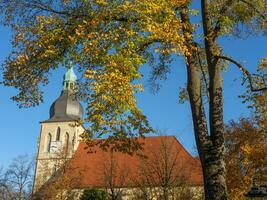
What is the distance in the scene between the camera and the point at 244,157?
24891 mm

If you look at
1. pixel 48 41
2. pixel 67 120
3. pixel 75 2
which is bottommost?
pixel 48 41

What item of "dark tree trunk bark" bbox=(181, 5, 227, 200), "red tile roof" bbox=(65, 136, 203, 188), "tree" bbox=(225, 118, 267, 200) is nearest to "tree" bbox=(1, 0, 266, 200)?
"dark tree trunk bark" bbox=(181, 5, 227, 200)

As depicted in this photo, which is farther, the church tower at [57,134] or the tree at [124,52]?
A: the church tower at [57,134]

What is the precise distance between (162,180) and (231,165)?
564 centimetres

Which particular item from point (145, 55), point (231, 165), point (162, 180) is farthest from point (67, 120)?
point (145, 55)

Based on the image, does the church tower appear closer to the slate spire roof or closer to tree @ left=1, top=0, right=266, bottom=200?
the slate spire roof

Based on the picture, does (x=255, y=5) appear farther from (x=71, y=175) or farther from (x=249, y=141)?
(x=71, y=175)

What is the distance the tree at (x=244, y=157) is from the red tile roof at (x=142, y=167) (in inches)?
197

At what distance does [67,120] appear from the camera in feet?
170

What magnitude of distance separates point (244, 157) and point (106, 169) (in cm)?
1795

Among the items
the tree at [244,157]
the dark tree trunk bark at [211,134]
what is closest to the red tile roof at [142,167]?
the tree at [244,157]

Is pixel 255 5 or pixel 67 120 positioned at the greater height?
pixel 67 120

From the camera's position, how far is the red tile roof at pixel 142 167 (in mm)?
30562

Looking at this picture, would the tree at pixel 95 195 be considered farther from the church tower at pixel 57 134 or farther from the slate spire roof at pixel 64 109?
the slate spire roof at pixel 64 109
